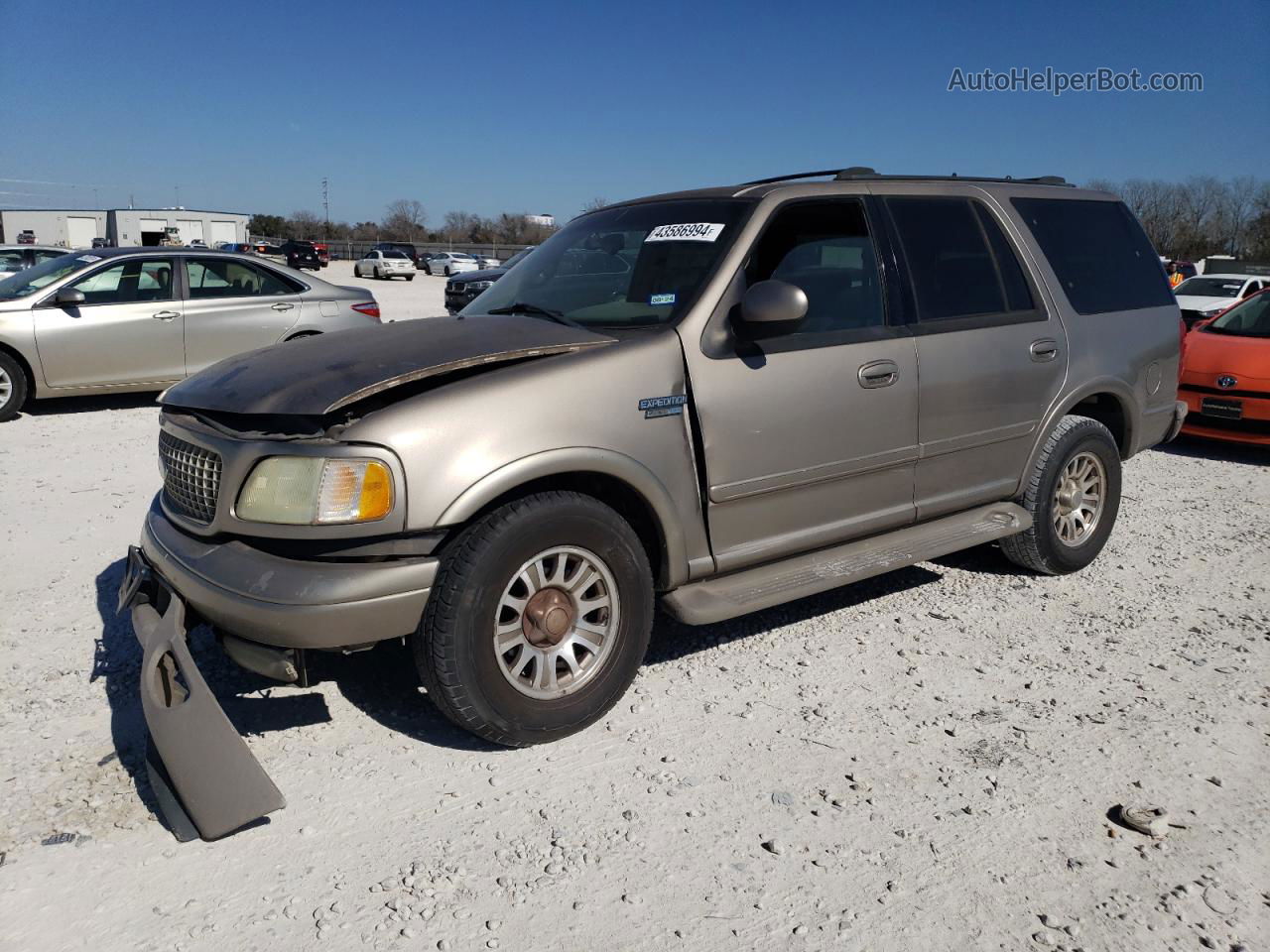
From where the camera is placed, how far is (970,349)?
14.8 feet

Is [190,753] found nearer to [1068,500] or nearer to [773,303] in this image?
[773,303]

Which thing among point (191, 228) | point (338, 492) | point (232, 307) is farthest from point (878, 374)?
point (191, 228)

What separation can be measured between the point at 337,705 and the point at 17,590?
217 centimetres

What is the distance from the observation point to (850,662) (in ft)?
13.6

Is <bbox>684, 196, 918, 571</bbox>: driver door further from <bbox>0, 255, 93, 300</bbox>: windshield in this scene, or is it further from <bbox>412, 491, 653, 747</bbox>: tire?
<bbox>0, 255, 93, 300</bbox>: windshield

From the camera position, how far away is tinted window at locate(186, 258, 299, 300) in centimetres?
988

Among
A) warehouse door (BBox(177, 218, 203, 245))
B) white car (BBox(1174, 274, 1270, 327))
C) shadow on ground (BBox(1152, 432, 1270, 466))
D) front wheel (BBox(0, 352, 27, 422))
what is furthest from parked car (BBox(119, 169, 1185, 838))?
warehouse door (BBox(177, 218, 203, 245))

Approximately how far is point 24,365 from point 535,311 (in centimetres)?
708

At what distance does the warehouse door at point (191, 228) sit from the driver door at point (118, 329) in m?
75.5

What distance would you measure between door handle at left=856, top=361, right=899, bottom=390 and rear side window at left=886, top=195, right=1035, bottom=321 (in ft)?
1.17

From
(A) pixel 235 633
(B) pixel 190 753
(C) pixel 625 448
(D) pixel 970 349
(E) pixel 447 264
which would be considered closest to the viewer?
(B) pixel 190 753

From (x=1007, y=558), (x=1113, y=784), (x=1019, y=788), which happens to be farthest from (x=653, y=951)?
(x=1007, y=558)

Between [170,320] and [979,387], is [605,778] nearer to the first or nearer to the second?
[979,387]

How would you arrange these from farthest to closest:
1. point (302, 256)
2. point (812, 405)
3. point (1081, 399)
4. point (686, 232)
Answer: point (302, 256)
point (1081, 399)
point (686, 232)
point (812, 405)
